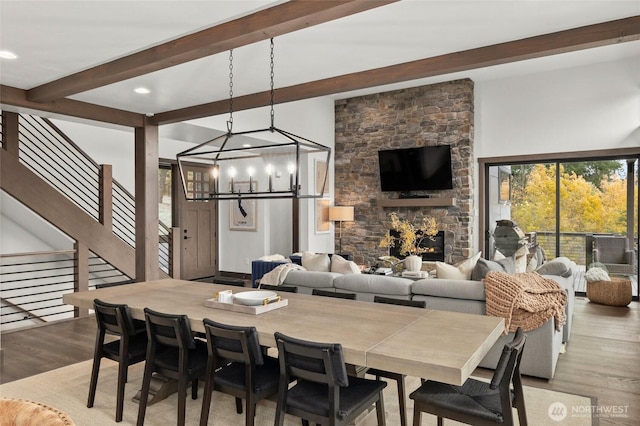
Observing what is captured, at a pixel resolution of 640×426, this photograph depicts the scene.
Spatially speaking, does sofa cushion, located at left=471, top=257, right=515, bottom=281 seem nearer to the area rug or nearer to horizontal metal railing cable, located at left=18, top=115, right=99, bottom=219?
the area rug

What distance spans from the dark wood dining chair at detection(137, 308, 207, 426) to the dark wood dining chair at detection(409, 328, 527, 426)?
1.37 m

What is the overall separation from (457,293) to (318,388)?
1.94 meters

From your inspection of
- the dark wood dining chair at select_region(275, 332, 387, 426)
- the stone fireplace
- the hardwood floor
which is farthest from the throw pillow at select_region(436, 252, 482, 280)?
the stone fireplace

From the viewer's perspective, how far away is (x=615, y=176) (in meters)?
6.96

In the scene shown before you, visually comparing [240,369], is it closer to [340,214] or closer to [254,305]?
[254,305]

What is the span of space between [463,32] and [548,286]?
2.20m

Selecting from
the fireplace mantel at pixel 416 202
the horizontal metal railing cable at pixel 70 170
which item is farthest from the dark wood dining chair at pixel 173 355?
the fireplace mantel at pixel 416 202

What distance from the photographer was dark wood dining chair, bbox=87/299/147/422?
3035 millimetres

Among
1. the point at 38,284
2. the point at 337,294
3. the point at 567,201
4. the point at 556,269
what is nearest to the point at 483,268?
the point at 556,269

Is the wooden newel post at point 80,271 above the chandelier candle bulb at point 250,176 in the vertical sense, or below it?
below

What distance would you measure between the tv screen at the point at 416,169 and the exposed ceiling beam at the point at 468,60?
3.98 metres

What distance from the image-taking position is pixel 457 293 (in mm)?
3895

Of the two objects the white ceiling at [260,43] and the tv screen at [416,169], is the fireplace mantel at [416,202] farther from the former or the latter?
the white ceiling at [260,43]

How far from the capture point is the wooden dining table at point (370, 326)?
79.9 inches
